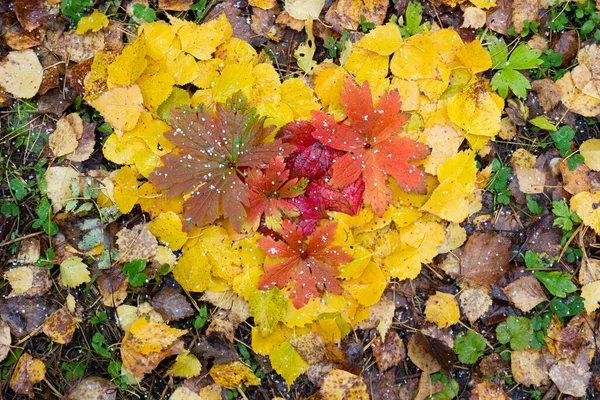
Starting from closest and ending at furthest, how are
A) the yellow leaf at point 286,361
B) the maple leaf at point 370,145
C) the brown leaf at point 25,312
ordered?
the maple leaf at point 370,145 < the yellow leaf at point 286,361 < the brown leaf at point 25,312

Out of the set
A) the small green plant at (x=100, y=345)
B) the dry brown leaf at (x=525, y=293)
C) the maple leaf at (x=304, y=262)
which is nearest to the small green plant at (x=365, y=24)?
the maple leaf at (x=304, y=262)

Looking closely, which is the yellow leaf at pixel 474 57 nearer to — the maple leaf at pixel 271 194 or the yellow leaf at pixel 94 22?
the maple leaf at pixel 271 194

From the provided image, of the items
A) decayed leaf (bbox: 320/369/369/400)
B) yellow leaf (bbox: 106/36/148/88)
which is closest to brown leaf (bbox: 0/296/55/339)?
yellow leaf (bbox: 106/36/148/88)

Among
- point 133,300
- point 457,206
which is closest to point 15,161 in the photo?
point 133,300

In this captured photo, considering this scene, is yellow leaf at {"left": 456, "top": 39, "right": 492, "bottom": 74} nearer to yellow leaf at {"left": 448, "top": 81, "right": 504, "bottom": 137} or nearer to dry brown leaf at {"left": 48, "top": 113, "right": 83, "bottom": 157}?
yellow leaf at {"left": 448, "top": 81, "right": 504, "bottom": 137}

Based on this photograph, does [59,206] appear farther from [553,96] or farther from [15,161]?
[553,96]

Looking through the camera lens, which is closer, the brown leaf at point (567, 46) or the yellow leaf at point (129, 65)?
the yellow leaf at point (129, 65)
